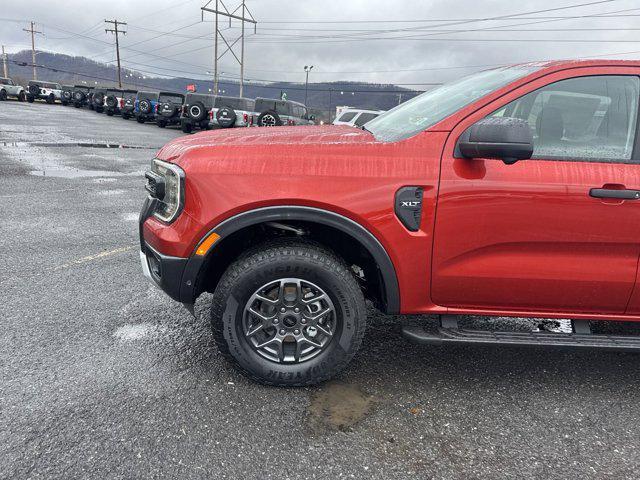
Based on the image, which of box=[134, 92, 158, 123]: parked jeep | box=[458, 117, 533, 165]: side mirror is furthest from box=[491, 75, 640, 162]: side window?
box=[134, 92, 158, 123]: parked jeep

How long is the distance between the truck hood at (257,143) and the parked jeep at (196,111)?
19751 mm

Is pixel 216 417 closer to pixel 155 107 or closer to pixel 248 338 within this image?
pixel 248 338

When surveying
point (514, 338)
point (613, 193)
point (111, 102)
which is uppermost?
point (111, 102)

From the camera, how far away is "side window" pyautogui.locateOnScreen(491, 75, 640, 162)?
2.56 m

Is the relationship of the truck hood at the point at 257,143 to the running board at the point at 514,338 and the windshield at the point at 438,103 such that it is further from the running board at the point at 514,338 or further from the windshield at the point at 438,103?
the running board at the point at 514,338

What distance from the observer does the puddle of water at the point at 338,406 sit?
2.43m

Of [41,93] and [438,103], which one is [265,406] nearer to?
[438,103]

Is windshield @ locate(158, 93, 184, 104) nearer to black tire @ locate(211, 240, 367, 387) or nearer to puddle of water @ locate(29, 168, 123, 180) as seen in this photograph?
puddle of water @ locate(29, 168, 123, 180)

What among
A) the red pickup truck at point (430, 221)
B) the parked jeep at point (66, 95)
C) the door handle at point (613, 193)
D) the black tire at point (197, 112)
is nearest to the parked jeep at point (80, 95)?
the parked jeep at point (66, 95)

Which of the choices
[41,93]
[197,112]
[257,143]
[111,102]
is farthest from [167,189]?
[41,93]

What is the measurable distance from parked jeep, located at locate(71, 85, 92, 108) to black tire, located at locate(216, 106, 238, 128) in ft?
75.8

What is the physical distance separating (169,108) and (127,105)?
21.4ft

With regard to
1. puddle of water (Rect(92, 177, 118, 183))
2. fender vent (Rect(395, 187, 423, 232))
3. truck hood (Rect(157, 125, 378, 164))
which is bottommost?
puddle of water (Rect(92, 177, 118, 183))

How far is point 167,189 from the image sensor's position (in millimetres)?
2664
